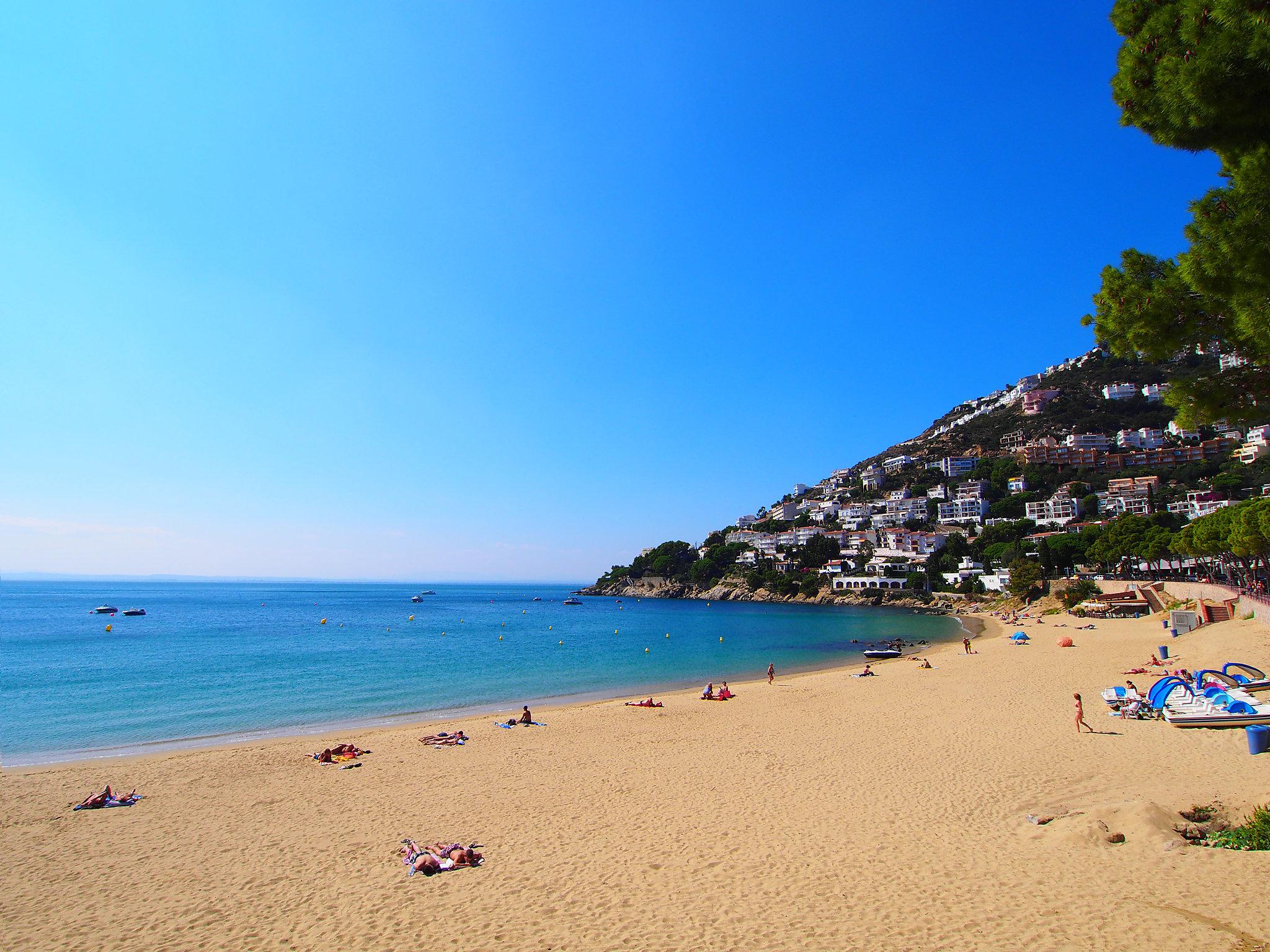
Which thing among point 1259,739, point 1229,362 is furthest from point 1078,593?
point 1229,362

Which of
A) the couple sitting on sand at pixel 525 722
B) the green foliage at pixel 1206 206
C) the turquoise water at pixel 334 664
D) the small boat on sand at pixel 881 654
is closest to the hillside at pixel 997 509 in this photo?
the turquoise water at pixel 334 664

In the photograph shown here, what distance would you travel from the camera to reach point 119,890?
909cm

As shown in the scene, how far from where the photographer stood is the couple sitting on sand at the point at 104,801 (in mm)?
12953

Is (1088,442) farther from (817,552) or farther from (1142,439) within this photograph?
(817,552)

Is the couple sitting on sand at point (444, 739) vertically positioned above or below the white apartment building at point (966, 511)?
below

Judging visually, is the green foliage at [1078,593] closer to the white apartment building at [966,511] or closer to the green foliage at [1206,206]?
the green foliage at [1206,206]

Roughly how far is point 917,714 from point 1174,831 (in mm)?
12580

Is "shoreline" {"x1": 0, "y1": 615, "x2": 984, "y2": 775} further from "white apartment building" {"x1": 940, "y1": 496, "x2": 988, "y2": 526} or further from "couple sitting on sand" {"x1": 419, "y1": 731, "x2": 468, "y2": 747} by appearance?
"white apartment building" {"x1": 940, "y1": 496, "x2": 988, "y2": 526}

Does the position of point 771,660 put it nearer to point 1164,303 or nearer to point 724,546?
point 1164,303

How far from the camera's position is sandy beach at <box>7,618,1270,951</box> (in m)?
7.12

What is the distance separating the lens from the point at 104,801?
43.1 ft

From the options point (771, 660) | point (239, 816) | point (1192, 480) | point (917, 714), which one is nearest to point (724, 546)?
point (1192, 480)

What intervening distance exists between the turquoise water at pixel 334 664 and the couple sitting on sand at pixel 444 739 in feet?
19.5

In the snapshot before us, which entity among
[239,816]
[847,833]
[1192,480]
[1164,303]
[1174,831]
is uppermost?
[1192,480]
